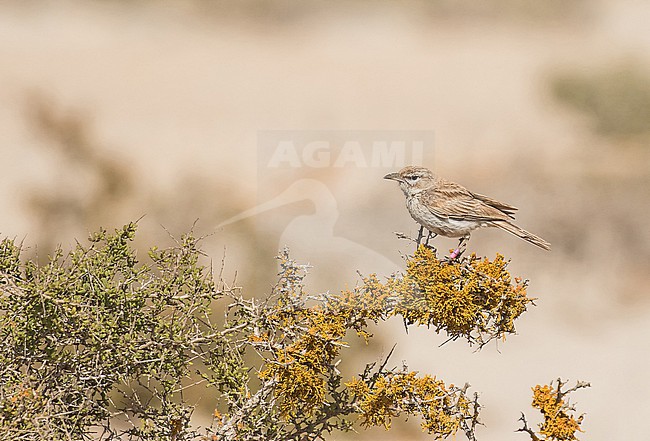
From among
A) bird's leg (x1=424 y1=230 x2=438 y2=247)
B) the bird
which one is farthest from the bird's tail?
bird's leg (x1=424 y1=230 x2=438 y2=247)

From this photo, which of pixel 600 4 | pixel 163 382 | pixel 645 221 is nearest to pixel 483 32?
pixel 600 4

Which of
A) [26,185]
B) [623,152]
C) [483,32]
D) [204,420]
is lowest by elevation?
[204,420]

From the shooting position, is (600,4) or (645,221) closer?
(645,221)

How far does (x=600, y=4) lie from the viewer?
16.3ft

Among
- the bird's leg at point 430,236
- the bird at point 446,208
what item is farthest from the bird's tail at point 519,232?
the bird's leg at point 430,236

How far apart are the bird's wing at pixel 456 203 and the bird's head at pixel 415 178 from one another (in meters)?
0.01

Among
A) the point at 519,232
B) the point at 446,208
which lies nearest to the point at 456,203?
the point at 446,208

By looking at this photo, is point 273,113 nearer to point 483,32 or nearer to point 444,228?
point 483,32

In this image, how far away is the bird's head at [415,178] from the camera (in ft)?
6.19

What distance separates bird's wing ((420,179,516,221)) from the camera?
6.10ft

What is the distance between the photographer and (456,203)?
188cm

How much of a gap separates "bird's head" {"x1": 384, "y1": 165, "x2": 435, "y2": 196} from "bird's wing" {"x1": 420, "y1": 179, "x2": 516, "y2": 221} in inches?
0.6

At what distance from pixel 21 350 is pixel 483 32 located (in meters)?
3.34

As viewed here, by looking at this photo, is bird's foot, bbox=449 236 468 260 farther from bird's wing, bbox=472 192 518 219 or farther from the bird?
bird's wing, bbox=472 192 518 219
